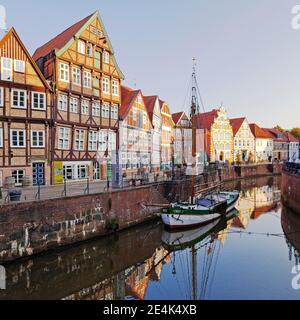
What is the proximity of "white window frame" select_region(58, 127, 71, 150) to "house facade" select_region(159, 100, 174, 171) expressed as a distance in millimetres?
18600

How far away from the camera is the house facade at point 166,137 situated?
43688 millimetres

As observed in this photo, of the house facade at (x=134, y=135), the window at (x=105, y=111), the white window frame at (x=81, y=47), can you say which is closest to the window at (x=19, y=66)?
the white window frame at (x=81, y=47)

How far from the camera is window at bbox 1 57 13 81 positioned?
21547 millimetres

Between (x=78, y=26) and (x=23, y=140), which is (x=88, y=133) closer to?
(x=23, y=140)

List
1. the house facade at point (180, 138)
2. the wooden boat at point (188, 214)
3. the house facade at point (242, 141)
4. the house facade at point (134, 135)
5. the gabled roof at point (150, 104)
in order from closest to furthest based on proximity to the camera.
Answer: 1. the wooden boat at point (188, 214)
2. the house facade at point (134, 135)
3. the gabled roof at point (150, 104)
4. the house facade at point (180, 138)
5. the house facade at point (242, 141)

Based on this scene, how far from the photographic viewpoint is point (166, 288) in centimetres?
1355

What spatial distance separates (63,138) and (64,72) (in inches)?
225

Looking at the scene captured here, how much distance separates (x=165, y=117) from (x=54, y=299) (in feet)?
117

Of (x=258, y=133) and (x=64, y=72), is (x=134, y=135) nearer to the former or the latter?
(x=64, y=72)

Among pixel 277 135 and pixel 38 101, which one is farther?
pixel 277 135

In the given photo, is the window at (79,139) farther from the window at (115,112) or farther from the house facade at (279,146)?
the house facade at (279,146)

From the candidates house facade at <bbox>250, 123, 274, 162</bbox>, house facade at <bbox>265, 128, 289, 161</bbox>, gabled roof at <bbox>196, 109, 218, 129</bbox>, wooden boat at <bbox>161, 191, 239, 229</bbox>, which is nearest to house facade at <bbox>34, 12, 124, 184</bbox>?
wooden boat at <bbox>161, 191, 239, 229</bbox>

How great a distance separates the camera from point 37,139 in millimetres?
23766

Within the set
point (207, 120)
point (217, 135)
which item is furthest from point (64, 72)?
point (217, 135)
